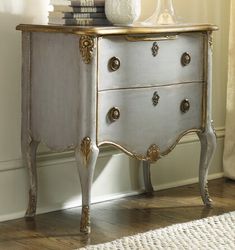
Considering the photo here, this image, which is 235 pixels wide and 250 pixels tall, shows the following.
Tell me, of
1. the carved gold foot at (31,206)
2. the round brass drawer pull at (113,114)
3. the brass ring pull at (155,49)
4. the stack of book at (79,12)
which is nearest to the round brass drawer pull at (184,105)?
the brass ring pull at (155,49)

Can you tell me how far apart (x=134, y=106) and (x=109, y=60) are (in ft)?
0.74

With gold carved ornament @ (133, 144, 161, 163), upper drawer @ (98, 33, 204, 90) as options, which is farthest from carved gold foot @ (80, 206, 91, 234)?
upper drawer @ (98, 33, 204, 90)

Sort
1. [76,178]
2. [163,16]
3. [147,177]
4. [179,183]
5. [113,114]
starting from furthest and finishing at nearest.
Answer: [179,183]
[147,177]
[76,178]
[163,16]
[113,114]

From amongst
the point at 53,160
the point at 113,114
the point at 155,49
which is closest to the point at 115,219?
the point at 53,160

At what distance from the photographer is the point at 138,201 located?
317 centimetres

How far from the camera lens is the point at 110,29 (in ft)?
8.32

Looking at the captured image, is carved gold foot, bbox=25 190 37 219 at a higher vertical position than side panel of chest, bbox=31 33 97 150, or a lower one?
lower

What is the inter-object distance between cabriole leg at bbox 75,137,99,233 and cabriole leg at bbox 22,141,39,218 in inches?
11.1

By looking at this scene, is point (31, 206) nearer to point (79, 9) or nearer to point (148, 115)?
point (148, 115)

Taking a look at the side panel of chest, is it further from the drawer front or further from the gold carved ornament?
the gold carved ornament

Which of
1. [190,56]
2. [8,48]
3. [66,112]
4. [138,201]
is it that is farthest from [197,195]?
[8,48]

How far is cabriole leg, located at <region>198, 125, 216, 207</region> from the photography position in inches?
118

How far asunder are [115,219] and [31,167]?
1.34 feet

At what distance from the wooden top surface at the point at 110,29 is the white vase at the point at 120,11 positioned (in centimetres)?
7
